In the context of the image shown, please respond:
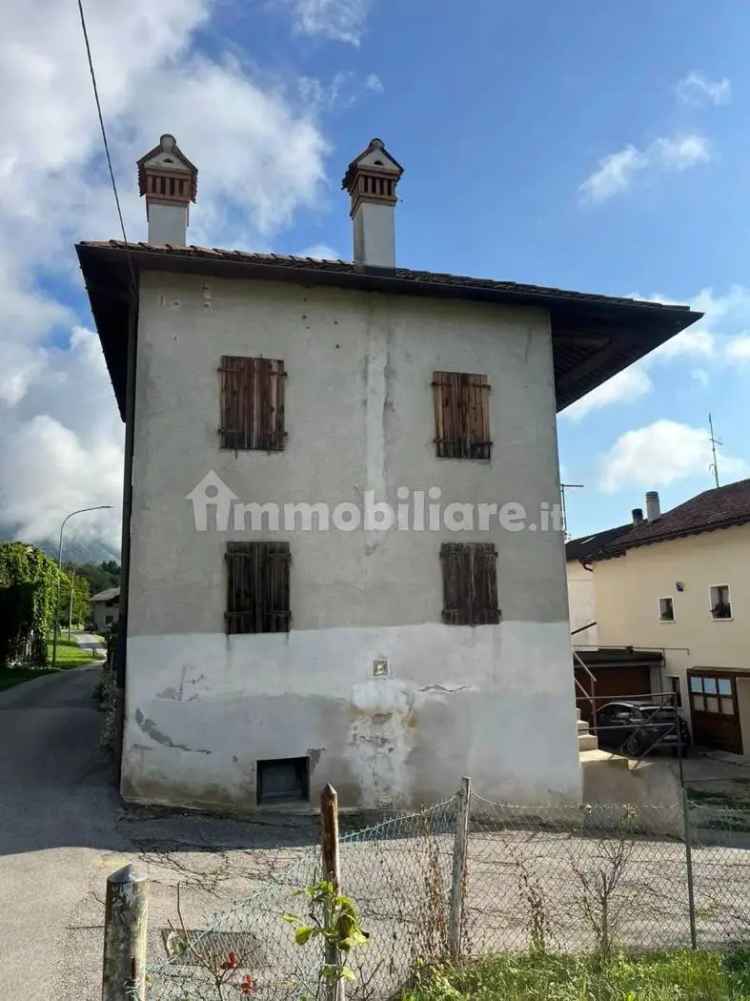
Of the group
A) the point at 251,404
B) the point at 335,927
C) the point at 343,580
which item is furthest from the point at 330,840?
the point at 251,404

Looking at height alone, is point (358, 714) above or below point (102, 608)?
below

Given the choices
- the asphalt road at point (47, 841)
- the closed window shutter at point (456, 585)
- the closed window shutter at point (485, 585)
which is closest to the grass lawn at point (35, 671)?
the asphalt road at point (47, 841)

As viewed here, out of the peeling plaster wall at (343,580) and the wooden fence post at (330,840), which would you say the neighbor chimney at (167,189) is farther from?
the wooden fence post at (330,840)

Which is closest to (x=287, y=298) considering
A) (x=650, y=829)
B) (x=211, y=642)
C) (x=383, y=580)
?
(x=383, y=580)

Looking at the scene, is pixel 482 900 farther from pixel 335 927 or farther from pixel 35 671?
pixel 35 671

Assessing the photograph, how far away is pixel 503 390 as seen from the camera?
11781 mm

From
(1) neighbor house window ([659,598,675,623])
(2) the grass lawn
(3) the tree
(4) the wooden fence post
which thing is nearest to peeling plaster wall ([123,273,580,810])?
(4) the wooden fence post

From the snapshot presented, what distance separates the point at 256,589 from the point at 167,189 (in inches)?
271

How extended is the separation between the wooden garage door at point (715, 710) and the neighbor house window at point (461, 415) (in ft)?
44.3

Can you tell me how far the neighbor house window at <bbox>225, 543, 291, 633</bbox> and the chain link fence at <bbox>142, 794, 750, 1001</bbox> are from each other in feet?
9.88

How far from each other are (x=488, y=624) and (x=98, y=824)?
5.91 m

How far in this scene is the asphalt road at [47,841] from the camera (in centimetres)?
510

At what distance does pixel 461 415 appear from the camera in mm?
11453

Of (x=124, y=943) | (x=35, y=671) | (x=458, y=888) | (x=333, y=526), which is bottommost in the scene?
(x=458, y=888)
